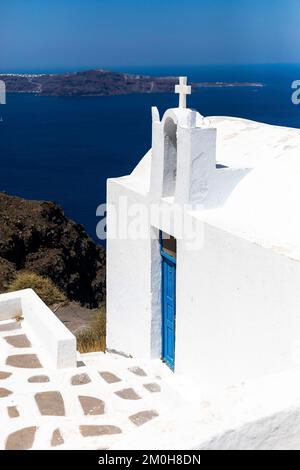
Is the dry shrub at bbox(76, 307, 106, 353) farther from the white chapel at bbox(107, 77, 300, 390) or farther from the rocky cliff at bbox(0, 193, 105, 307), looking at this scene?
the rocky cliff at bbox(0, 193, 105, 307)

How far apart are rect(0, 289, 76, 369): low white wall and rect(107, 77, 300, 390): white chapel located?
1256mm

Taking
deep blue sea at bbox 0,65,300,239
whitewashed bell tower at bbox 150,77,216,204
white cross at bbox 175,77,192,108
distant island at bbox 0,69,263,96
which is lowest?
deep blue sea at bbox 0,65,300,239

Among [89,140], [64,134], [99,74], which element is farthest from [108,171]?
[99,74]

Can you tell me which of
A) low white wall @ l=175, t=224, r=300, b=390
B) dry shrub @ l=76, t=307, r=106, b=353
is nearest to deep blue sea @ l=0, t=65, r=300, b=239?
dry shrub @ l=76, t=307, r=106, b=353

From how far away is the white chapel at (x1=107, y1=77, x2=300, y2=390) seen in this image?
572cm

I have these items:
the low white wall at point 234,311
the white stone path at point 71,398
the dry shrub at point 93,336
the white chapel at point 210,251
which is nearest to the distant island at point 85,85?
the dry shrub at point 93,336

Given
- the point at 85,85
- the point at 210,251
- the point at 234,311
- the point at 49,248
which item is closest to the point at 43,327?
the point at 210,251

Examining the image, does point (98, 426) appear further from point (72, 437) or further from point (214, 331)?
point (214, 331)

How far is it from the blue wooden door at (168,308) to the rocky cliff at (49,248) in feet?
29.2

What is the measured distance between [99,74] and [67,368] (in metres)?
117

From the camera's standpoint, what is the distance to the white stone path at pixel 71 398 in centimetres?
559

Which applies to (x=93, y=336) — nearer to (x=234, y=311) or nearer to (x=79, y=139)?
(x=234, y=311)

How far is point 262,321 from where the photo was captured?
5754mm

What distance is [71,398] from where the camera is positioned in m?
6.38
